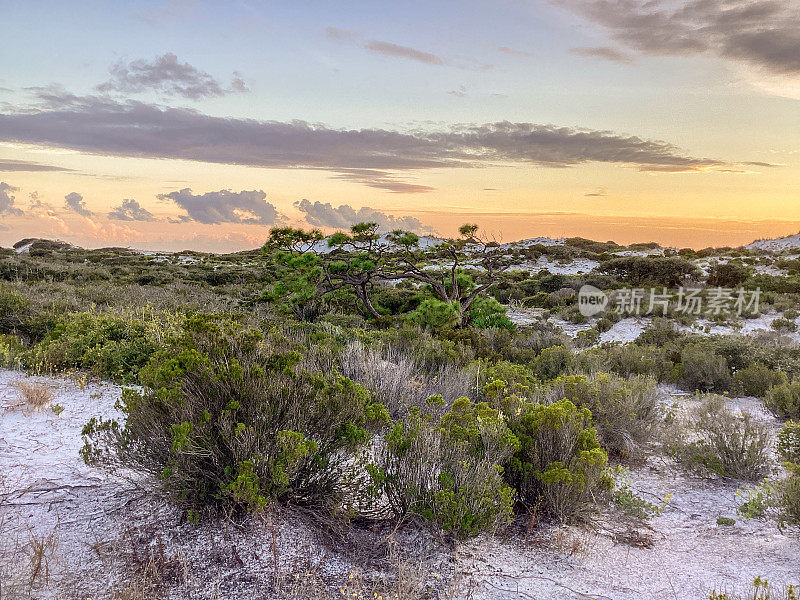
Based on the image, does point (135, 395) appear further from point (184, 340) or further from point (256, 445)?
point (256, 445)

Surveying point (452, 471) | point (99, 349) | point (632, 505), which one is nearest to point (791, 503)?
point (632, 505)

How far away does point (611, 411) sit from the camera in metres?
5.73

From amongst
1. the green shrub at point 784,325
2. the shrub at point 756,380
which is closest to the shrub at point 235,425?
the shrub at point 756,380

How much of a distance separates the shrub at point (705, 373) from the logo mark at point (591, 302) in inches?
287

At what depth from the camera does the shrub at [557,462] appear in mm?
3863

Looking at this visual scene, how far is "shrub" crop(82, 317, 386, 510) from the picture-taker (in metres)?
3.36

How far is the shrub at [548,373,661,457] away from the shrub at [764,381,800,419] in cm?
209

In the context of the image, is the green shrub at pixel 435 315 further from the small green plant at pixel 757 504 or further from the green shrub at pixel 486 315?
the small green plant at pixel 757 504

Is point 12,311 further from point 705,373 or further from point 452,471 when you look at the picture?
point 705,373

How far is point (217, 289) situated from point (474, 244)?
459 inches

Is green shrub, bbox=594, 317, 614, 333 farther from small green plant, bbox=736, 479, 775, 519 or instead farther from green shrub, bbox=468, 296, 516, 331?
small green plant, bbox=736, 479, 775, 519

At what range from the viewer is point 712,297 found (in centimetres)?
1797

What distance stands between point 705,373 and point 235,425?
7875mm

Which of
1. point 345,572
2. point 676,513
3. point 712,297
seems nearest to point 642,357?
point 676,513
